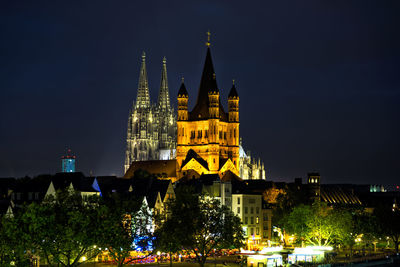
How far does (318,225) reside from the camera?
460 ft

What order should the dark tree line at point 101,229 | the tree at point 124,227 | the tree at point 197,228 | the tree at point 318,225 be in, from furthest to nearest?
the tree at point 318,225
the tree at point 197,228
the tree at point 124,227
the dark tree line at point 101,229

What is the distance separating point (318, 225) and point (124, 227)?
48706 millimetres

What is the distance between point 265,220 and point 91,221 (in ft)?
264

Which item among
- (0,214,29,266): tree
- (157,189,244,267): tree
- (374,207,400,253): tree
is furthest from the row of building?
(374,207,400,253): tree

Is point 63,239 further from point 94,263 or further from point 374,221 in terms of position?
point 374,221

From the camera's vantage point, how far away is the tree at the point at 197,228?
4186 inches

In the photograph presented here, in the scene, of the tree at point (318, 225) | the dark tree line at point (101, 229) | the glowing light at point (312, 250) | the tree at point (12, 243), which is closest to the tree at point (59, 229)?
the dark tree line at point (101, 229)

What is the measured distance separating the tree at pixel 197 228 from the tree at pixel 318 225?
32.2m

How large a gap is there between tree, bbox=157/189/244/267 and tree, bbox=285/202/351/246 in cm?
3220

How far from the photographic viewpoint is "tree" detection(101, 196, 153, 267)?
3542 inches

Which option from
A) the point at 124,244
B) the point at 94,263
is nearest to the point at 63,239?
the point at 124,244

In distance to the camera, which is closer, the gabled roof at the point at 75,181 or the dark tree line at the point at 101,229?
the dark tree line at the point at 101,229

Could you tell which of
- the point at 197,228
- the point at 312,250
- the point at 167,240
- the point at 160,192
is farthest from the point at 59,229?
the point at 312,250

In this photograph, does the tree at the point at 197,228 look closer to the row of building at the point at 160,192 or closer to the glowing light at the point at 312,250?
the row of building at the point at 160,192
